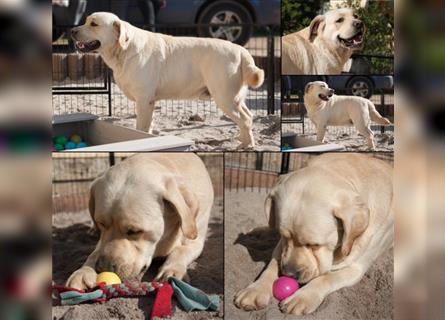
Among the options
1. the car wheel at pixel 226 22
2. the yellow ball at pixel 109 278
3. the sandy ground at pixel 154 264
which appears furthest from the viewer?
the car wheel at pixel 226 22

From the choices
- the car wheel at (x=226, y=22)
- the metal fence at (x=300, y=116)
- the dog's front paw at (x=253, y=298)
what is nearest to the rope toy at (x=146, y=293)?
the dog's front paw at (x=253, y=298)

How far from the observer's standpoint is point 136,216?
3.67m

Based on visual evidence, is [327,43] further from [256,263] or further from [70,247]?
[70,247]

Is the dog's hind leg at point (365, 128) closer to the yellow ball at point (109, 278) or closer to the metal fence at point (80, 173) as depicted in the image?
the metal fence at point (80, 173)

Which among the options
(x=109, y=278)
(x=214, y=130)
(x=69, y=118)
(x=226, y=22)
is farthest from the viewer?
(x=226, y=22)

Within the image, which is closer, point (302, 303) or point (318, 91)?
point (302, 303)

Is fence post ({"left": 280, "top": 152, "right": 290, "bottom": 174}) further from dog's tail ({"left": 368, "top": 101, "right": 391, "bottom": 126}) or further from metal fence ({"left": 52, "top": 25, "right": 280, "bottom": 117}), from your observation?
dog's tail ({"left": 368, "top": 101, "right": 391, "bottom": 126})

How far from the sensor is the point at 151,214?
369 cm

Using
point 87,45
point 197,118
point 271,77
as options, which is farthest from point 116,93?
point 271,77

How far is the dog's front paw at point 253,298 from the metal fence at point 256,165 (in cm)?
52

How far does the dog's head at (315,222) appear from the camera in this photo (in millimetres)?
3654

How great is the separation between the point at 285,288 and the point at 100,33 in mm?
1609

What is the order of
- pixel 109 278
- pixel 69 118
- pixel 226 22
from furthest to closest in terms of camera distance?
1. pixel 226 22
2. pixel 69 118
3. pixel 109 278

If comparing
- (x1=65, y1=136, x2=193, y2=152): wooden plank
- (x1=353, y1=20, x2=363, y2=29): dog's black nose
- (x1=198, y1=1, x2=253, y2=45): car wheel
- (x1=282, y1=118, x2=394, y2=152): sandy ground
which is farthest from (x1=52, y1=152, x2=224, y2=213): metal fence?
(x1=353, y1=20, x2=363, y2=29): dog's black nose
